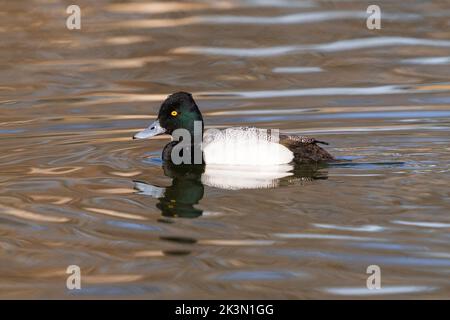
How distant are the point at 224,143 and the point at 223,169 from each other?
→ 24cm

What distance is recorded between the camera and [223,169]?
959cm

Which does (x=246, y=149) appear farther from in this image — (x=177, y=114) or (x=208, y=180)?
(x=177, y=114)

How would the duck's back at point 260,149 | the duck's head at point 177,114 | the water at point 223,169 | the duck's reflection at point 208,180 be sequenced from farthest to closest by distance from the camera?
the duck's head at point 177,114
the duck's back at point 260,149
the duck's reflection at point 208,180
the water at point 223,169

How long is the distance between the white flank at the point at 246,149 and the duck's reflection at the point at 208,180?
0.07m

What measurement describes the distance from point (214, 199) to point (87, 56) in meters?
6.43

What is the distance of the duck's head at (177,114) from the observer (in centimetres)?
999

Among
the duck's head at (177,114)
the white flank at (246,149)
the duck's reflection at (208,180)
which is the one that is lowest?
the duck's reflection at (208,180)

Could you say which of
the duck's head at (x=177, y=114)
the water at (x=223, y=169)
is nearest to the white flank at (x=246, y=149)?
the water at (x=223, y=169)

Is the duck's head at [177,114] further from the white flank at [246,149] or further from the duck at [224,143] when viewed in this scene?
the white flank at [246,149]

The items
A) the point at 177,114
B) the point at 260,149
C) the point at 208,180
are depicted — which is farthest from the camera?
the point at 177,114

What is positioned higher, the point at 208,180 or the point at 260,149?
the point at 260,149

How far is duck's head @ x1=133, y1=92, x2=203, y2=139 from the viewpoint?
9992 mm

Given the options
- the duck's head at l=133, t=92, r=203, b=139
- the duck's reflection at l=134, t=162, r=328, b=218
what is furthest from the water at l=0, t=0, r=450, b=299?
the duck's head at l=133, t=92, r=203, b=139

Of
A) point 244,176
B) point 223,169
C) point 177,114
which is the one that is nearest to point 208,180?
point 244,176
